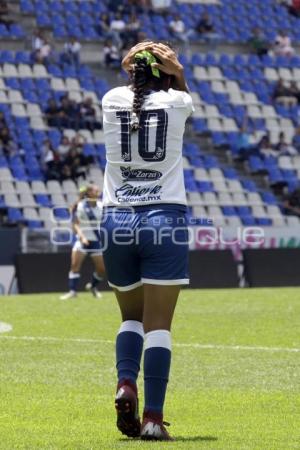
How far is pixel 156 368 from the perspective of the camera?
24.3 feet

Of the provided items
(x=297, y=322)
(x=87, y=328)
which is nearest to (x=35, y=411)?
(x=87, y=328)

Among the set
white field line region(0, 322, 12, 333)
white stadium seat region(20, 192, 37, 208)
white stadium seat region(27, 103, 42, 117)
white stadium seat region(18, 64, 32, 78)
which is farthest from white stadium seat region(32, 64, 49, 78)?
white field line region(0, 322, 12, 333)

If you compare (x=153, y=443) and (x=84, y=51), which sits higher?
(x=153, y=443)

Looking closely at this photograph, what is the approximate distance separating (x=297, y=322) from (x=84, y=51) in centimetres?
2255

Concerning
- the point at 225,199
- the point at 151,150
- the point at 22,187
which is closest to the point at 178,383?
the point at 151,150

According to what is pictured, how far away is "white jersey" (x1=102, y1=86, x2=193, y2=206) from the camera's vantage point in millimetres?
7520

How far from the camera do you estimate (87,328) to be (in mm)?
16672

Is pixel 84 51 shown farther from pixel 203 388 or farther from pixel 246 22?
pixel 203 388

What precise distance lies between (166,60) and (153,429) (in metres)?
2.20

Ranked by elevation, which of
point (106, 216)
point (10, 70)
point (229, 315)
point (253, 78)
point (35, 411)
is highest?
point (106, 216)

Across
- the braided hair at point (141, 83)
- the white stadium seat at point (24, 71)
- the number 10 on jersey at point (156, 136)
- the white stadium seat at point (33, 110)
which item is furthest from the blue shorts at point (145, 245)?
the white stadium seat at point (24, 71)

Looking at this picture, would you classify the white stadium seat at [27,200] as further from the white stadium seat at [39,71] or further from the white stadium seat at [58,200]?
the white stadium seat at [39,71]

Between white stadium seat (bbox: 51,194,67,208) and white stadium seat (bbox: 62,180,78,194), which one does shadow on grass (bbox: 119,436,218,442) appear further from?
white stadium seat (bbox: 62,180,78,194)

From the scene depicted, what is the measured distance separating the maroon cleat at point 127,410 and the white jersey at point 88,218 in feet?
58.3
